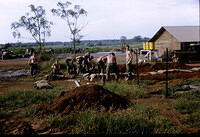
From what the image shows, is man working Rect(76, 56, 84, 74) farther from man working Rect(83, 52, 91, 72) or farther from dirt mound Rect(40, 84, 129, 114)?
dirt mound Rect(40, 84, 129, 114)

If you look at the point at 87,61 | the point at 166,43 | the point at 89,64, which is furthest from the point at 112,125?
the point at 166,43

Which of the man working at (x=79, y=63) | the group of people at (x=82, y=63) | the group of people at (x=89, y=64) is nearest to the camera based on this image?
the group of people at (x=89, y=64)

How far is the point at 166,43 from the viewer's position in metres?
24.5

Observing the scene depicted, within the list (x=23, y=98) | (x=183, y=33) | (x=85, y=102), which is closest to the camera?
(x=85, y=102)

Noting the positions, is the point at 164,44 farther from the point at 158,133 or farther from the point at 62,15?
the point at 158,133

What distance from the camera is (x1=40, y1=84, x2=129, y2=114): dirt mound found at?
6488 millimetres

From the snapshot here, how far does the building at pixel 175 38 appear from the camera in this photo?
2317 cm

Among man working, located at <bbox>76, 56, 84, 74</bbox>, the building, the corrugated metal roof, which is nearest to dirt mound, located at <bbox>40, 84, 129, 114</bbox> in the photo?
man working, located at <bbox>76, 56, 84, 74</bbox>

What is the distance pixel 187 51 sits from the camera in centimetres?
2128

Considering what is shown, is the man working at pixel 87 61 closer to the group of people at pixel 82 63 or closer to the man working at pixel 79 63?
the group of people at pixel 82 63

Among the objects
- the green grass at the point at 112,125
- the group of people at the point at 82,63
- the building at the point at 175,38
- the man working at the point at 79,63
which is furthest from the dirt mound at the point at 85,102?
the building at the point at 175,38

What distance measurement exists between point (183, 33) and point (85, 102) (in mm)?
20847

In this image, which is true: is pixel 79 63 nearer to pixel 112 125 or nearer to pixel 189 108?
pixel 189 108

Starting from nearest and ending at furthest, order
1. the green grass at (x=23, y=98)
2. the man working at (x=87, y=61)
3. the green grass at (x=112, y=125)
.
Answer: the green grass at (x=112, y=125)
the green grass at (x=23, y=98)
the man working at (x=87, y=61)
